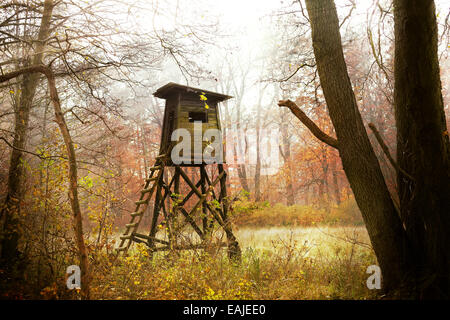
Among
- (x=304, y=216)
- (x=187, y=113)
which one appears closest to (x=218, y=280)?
(x=187, y=113)

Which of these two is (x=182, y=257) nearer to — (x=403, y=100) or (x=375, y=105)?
(x=403, y=100)

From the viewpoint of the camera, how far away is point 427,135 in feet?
12.8

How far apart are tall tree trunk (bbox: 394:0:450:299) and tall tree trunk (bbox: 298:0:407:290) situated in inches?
14.7

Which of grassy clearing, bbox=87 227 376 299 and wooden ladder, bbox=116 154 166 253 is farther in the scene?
wooden ladder, bbox=116 154 166 253

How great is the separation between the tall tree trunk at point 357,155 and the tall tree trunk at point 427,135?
1.22ft

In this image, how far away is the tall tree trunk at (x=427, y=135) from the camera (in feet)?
12.7

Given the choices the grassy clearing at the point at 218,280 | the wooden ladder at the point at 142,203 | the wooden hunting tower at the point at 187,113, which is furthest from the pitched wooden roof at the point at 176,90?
the grassy clearing at the point at 218,280

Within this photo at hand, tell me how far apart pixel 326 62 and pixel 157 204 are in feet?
18.2

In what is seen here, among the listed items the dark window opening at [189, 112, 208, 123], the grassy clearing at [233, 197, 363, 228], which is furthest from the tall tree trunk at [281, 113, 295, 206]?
the dark window opening at [189, 112, 208, 123]

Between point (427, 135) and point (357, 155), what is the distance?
3.04ft

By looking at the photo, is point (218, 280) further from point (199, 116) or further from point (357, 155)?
point (199, 116)

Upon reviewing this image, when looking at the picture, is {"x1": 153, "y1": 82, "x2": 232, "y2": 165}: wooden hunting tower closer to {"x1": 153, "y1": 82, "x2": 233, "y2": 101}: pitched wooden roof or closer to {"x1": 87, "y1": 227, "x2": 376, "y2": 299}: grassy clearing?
{"x1": 153, "y1": 82, "x2": 233, "y2": 101}: pitched wooden roof

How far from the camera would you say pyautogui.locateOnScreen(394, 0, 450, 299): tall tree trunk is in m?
3.86

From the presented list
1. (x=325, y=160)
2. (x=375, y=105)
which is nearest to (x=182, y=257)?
(x=325, y=160)
